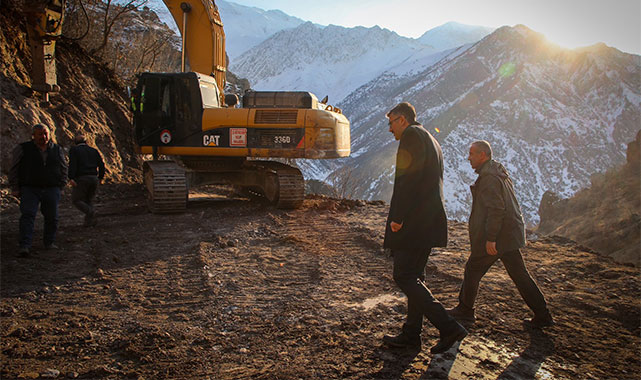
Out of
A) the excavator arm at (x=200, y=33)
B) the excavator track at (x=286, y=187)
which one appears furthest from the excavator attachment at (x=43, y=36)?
the excavator track at (x=286, y=187)

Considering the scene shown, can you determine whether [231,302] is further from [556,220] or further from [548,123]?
[548,123]

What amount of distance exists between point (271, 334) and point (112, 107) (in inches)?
547

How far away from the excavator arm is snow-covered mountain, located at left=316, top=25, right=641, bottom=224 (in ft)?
218

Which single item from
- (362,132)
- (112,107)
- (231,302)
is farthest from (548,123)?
(231,302)

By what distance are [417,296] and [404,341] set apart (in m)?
0.40

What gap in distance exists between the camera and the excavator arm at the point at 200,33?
1091 cm

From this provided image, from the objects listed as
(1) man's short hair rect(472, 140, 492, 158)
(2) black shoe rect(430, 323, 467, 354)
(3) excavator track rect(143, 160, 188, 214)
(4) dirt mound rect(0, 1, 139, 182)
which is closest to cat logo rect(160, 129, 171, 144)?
(3) excavator track rect(143, 160, 188, 214)

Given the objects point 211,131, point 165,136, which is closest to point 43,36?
point 165,136

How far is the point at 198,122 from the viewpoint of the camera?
926cm

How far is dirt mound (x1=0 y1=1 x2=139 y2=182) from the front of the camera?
33.9 ft

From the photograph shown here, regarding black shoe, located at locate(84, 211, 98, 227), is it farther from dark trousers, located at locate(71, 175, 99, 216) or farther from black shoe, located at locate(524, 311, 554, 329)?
black shoe, located at locate(524, 311, 554, 329)

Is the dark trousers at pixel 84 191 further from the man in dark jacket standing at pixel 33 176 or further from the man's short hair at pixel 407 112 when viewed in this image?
the man's short hair at pixel 407 112

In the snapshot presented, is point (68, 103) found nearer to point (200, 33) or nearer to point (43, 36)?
point (43, 36)

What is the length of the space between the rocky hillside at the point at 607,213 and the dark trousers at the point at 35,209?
14811 mm
